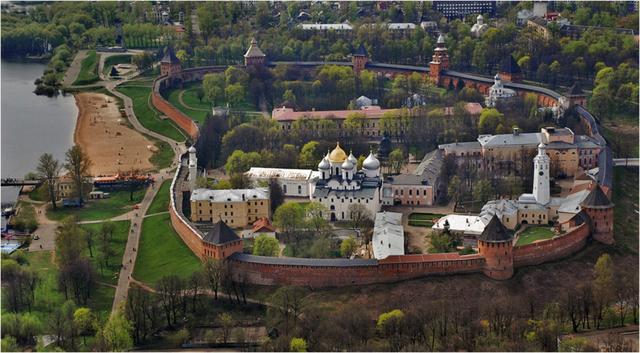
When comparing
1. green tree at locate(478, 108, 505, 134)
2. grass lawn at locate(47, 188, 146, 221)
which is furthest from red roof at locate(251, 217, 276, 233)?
green tree at locate(478, 108, 505, 134)

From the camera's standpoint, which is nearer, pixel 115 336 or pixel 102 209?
pixel 115 336

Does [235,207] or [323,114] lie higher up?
[323,114]

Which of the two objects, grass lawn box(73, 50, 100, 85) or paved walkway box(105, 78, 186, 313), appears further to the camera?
grass lawn box(73, 50, 100, 85)

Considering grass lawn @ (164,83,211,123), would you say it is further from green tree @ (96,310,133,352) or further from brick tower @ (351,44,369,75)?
green tree @ (96,310,133,352)

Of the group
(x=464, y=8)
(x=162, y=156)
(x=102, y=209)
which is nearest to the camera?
(x=102, y=209)

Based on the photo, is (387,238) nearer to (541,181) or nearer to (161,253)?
(541,181)

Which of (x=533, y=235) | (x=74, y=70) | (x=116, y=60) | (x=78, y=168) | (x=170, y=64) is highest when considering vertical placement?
(x=170, y=64)

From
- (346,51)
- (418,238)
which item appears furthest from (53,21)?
(418,238)

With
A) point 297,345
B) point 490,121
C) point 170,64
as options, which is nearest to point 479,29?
point 170,64
